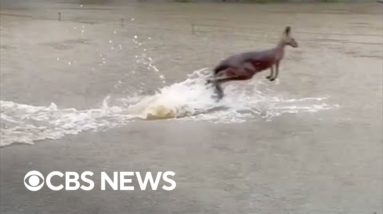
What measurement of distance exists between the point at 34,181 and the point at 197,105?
1.01 ft

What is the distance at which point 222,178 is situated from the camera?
1172 mm

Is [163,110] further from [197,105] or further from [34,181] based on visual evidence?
[34,181]

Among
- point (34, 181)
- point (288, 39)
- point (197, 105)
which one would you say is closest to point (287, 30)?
point (288, 39)

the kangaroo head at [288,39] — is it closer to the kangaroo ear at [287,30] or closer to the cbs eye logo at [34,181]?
the kangaroo ear at [287,30]

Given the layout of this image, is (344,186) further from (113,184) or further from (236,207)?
(113,184)

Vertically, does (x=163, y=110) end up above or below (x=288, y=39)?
below

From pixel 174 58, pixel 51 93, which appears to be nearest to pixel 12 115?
pixel 51 93

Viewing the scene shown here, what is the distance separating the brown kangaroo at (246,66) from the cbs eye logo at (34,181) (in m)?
0.33

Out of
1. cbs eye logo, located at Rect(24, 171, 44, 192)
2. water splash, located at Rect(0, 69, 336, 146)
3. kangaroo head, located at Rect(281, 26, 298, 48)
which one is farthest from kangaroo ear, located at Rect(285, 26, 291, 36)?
cbs eye logo, located at Rect(24, 171, 44, 192)

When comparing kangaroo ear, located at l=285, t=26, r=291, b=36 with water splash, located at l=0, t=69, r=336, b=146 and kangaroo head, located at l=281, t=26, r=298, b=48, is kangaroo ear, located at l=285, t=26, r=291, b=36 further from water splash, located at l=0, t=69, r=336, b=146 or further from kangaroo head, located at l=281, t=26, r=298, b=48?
water splash, located at l=0, t=69, r=336, b=146

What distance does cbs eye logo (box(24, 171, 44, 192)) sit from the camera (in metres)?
1.15

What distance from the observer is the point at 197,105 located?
4.18 feet

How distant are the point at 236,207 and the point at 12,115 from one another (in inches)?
16.0

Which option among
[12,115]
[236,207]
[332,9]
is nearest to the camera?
[236,207]
